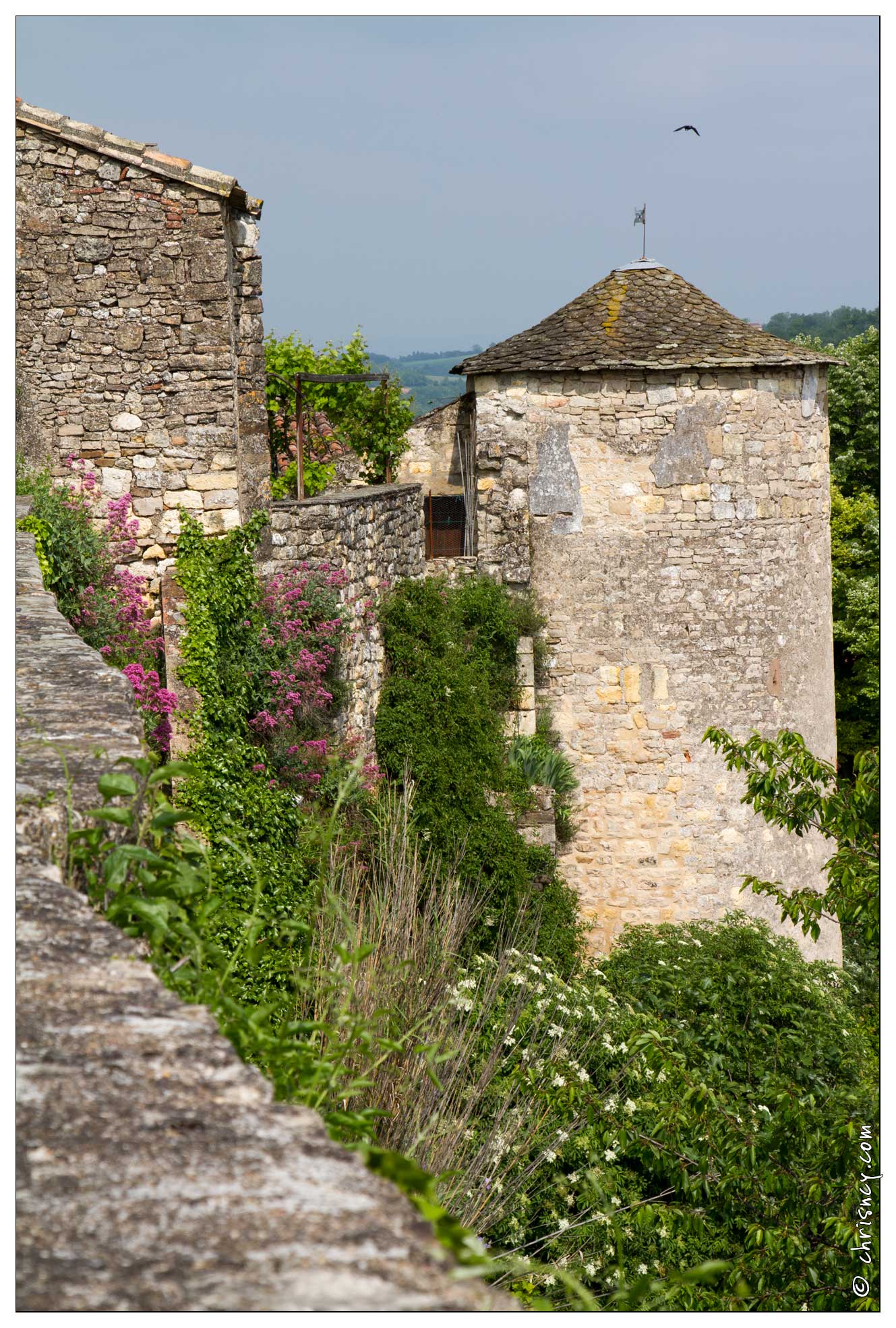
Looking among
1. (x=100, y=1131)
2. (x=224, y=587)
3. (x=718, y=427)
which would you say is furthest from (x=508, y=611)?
(x=100, y=1131)

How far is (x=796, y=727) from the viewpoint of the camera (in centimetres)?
1166

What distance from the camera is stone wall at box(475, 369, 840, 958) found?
11.0m

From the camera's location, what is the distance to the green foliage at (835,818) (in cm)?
520

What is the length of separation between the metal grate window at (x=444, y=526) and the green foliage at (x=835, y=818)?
5.94 metres

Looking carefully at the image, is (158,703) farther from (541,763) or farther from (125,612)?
(541,763)

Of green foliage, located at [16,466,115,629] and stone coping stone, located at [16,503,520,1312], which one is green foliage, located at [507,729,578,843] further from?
stone coping stone, located at [16,503,520,1312]

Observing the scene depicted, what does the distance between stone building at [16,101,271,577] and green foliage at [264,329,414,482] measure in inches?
123

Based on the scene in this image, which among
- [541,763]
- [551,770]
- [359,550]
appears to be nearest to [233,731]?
[359,550]

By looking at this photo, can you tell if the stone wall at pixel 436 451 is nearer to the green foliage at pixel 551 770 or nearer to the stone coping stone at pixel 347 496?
the stone coping stone at pixel 347 496

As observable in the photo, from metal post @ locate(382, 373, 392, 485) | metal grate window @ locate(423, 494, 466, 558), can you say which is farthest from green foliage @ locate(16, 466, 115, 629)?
metal post @ locate(382, 373, 392, 485)

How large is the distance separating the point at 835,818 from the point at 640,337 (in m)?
6.56

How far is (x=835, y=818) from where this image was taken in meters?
5.62

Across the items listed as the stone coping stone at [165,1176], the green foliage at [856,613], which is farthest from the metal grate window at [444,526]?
the green foliage at [856,613]
